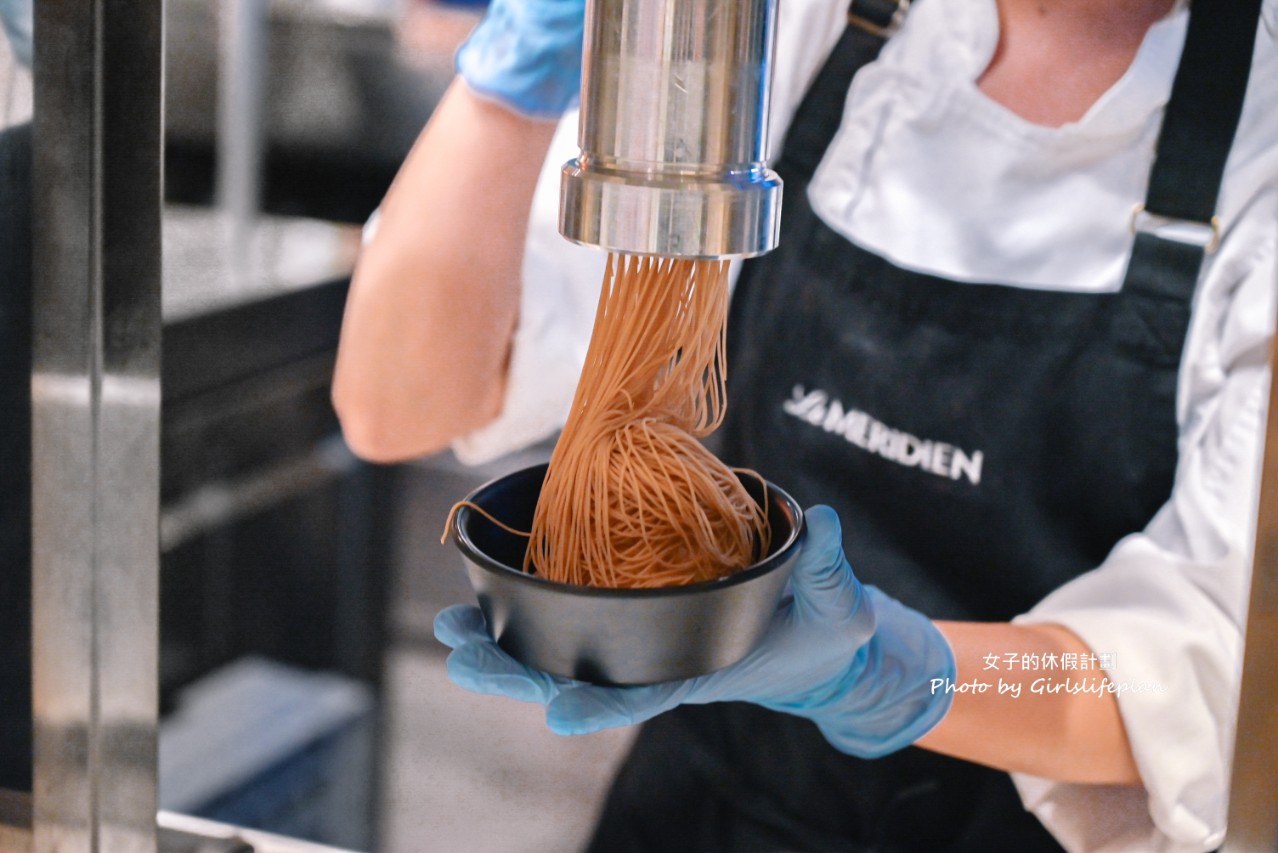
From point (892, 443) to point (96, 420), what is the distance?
17.4 inches

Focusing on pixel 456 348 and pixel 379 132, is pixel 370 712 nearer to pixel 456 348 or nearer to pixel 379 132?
pixel 456 348

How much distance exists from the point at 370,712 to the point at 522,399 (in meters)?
0.28

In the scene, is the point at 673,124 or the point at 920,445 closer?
the point at 673,124

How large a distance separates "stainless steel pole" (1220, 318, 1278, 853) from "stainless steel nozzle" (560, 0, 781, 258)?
0.51 feet

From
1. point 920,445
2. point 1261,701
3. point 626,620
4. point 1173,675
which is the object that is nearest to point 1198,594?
point 1173,675

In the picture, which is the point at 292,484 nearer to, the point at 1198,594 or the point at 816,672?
the point at 816,672

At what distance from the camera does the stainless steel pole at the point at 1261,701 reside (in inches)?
13.0

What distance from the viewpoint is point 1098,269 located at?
70cm

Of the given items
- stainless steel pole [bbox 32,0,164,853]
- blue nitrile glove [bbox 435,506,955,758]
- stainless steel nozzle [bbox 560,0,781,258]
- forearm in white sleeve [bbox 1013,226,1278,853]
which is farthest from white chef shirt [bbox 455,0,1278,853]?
stainless steel nozzle [bbox 560,0,781,258]

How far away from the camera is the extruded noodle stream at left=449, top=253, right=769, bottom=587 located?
0.39 metres

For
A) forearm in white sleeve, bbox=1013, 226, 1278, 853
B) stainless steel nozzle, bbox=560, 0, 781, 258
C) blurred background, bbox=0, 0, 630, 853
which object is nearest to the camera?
stainless steel nozzle, bbox=560, 0, 781, 258

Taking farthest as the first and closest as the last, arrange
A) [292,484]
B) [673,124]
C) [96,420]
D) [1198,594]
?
[292,484] < [1198,594] < [96,420] < [673,124]

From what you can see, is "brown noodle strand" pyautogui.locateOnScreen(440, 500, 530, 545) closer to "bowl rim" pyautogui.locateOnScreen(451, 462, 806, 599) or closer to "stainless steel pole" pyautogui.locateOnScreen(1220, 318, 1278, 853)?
"bowl rim" pyautogui.locateOnScreen(451, 462, 806, 599)

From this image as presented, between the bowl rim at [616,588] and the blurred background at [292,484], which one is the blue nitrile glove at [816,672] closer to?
the bowl rim at [616,588]
